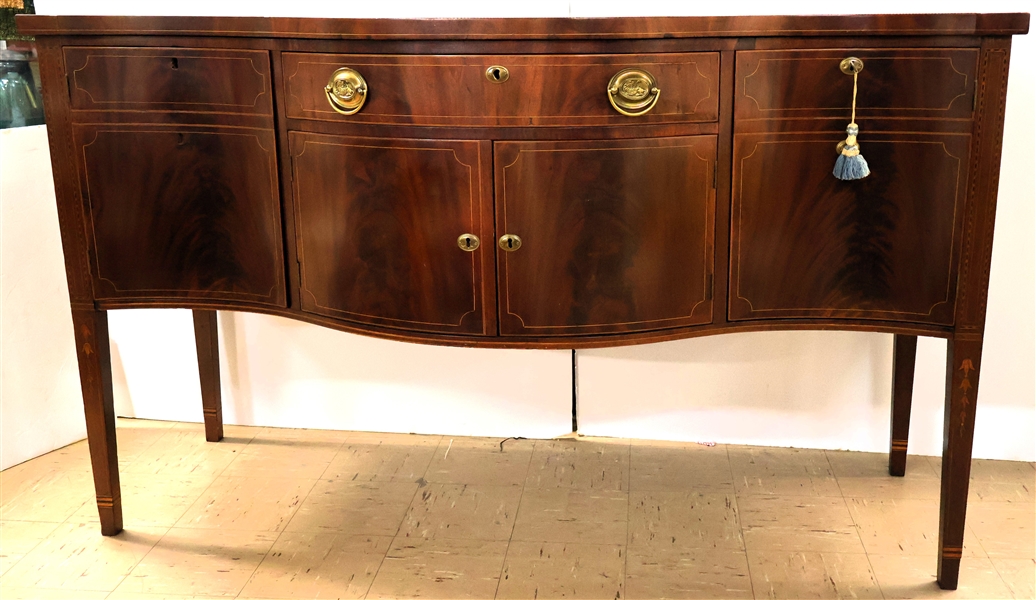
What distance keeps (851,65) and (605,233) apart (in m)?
0.44

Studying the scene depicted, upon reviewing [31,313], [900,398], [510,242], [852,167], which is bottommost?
[900,398]

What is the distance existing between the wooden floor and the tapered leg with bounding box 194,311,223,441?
6 centimetres

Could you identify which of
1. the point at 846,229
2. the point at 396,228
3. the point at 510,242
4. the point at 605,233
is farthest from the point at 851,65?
the point at 396,228

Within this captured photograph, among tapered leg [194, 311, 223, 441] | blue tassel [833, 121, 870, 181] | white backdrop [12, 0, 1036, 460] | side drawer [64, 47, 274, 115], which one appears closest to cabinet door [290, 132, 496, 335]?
side drawer [64, 47, 274, 115]

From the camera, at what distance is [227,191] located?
170cm

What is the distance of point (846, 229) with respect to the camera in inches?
62.2

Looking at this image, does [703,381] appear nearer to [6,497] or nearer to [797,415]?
[797,415]

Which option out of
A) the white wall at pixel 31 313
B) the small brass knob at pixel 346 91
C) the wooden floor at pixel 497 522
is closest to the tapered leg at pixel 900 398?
the wooden floor at pixel 497 522

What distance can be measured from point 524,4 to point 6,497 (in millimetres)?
1525

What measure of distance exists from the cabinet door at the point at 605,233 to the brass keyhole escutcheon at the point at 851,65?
217mm

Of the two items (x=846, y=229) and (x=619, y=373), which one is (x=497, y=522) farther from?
(x=846, y=229)

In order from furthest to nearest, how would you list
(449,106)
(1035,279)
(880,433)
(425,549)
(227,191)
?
(880,433), (1035,279), (425,549), (227,191), (449,106)

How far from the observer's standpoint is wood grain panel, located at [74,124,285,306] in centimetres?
168

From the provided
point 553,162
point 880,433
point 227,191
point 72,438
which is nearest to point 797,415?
point 880,433
